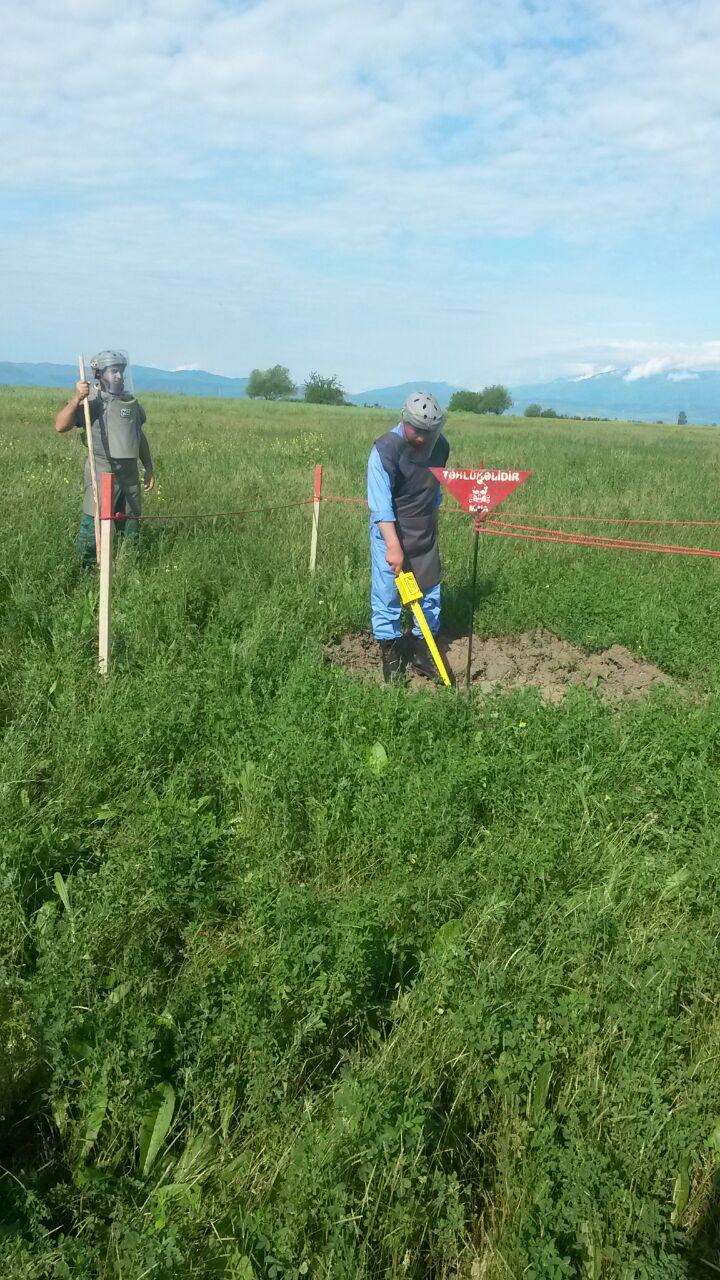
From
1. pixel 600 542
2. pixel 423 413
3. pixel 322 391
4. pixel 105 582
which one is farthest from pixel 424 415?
pixel 322 391

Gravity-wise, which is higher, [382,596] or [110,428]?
[110,428]

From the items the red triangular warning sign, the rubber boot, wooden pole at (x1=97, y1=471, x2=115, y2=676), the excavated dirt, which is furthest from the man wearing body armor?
the red triangular warning sign

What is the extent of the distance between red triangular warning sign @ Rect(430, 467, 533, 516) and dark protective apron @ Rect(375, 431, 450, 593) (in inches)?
10.5

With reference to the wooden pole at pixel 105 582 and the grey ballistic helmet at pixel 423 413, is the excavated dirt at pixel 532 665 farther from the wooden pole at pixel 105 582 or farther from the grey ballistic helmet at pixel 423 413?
the grey ballistic helmet at pixel 423 413

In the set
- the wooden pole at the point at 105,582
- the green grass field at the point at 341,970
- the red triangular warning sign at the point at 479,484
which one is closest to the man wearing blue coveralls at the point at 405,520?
the red triangular warning sign at the point at 479,484

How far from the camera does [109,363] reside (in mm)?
6781

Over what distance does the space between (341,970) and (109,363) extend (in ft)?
17.9

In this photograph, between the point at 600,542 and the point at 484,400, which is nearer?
the point at 600,542

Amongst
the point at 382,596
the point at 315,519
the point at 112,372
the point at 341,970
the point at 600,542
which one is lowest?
the point at 341,970

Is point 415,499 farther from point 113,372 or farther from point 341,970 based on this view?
point 341,970

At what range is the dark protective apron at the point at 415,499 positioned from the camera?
6.04 metres

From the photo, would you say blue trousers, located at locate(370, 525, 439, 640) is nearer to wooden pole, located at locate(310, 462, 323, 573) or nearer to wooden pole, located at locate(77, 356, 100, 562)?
wooden pole, located at locate(310, 462, 323, 573)

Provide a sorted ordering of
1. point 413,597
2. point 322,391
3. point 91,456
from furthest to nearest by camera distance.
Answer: point 322,391 → point 91,456 → point 413,597

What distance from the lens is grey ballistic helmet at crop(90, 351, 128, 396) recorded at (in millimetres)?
6781
